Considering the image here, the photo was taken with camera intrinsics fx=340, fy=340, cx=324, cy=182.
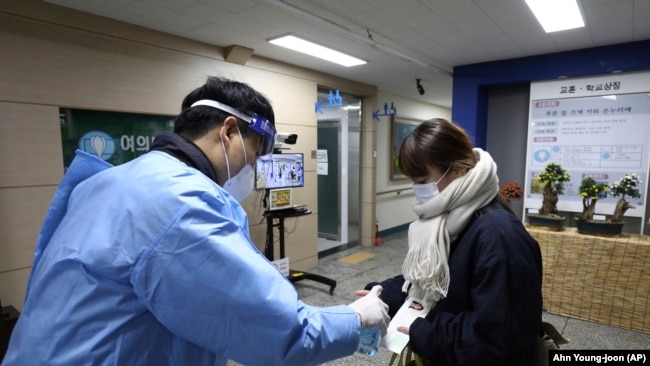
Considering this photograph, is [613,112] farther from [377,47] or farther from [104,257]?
[104,257]

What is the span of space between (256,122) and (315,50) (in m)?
2.62

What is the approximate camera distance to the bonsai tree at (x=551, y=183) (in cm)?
310

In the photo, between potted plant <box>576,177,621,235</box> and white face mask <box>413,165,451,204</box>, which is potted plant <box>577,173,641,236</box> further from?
white face mask <box>413,165,451,204</box>

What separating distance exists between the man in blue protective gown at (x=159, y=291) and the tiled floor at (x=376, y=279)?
1940 millimetres

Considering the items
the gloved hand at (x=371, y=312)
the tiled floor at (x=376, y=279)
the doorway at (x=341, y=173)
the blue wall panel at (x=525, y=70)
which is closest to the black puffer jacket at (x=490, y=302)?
the gloved hand at (x=371, y=312)

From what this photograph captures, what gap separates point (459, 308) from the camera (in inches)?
40.9

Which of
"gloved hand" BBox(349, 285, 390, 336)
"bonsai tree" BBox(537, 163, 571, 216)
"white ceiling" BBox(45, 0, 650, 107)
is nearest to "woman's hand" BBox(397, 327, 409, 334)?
"gloved hand" BBox(349, 285, 390, 336)

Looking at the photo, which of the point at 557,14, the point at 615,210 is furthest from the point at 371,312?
the point at 615,210

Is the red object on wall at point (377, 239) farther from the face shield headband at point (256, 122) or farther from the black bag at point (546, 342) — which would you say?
the face shield headband at point (256, 122)

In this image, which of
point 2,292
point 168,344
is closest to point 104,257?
point 168,344

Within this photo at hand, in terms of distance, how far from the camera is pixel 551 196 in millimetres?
3182

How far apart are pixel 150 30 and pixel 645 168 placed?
4578mm

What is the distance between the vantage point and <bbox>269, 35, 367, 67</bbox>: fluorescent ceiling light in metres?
3.07

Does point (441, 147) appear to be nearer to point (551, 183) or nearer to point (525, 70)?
point (551, 183)
